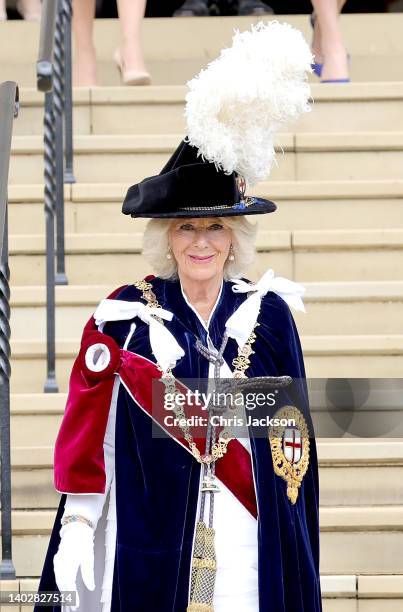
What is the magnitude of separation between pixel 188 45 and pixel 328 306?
9.08 ft

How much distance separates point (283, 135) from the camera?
7352 mm

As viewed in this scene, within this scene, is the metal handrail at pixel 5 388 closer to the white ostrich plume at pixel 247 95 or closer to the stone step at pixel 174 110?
the white ostrich plume at pixel 247 95

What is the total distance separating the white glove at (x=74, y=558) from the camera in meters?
4.38

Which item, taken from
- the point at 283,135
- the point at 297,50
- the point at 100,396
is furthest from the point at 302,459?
the point at 283,135

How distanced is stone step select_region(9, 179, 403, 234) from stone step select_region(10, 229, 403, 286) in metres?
0.21

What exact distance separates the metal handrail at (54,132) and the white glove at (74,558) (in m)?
1.85

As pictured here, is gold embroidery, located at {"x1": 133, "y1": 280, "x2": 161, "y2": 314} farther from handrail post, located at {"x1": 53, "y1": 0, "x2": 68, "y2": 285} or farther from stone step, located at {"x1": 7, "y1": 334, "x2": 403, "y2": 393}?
handrail post, located at {"x1": 53, "y1": 0, "x2": 68, "y2": 285}

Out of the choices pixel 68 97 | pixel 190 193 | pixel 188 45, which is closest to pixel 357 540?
pixel 190 193

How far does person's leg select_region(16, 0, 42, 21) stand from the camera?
913 cm

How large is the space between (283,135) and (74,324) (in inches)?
52.1

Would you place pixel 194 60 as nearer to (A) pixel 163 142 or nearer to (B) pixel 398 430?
(A) pixel 163 142

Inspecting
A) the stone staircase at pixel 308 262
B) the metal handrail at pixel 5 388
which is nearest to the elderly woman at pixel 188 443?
the metal handrail at pixel 5 388

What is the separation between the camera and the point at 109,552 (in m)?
4.55

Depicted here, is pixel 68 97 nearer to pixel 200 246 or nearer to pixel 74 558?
pixel 200 246
